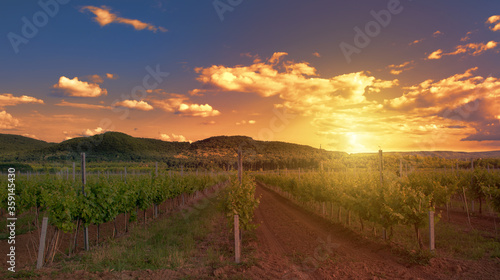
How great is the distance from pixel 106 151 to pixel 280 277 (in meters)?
75.8

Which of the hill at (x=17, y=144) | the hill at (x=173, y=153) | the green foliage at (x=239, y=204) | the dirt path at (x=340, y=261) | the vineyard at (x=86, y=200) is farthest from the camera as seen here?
the hill at (x=17, y=144)

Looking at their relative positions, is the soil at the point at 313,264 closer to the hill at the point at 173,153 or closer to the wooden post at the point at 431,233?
the wooden post at the point at 431,233

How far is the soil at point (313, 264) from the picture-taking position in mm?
7000

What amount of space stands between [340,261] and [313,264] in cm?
86

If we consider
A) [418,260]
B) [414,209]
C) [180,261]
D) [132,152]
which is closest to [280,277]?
[180,261]

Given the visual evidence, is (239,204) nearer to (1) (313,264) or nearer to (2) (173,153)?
(1) (313,264)

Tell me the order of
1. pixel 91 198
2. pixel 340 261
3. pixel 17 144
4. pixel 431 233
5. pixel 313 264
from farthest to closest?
pixel 17 144, pixel 91 198, pixel 431 233, pixel 340 261, pixel 313 264

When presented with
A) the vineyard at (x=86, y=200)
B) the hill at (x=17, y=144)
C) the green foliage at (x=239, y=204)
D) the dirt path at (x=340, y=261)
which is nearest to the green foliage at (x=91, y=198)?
the vineyard at (x=86, y=200)

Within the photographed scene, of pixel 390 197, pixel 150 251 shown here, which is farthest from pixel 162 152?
pixel 390 197

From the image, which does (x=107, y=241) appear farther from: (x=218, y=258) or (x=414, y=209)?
(x=414, y=209)

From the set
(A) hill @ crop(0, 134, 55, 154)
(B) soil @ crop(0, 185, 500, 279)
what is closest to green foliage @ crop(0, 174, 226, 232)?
(B) soil @ crop(0, 185, 500, 279)

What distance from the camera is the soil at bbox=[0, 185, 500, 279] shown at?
7000 millimetres

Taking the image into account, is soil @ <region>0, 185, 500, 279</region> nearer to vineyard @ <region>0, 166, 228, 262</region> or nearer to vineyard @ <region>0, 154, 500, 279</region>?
vineyard @ <region>0, 154, 500, 279</region>

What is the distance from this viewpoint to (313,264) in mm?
8188
